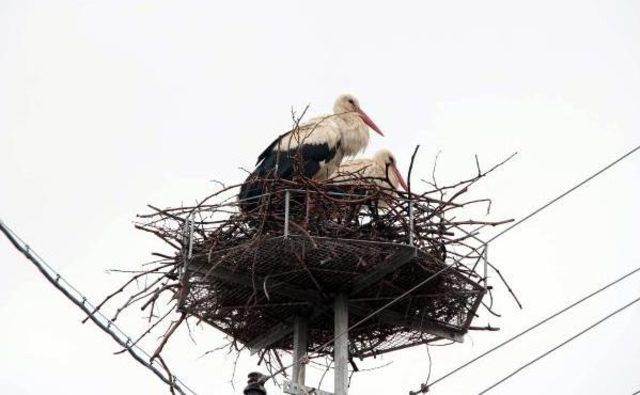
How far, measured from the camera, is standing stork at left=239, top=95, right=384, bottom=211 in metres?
10.4

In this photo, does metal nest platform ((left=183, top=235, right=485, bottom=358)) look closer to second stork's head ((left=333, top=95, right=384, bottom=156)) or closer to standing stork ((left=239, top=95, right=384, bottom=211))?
standing stork ((left=239, top=95, right=384, bottom=211))

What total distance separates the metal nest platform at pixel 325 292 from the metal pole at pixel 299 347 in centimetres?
7

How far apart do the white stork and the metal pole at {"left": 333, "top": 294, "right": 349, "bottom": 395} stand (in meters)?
1.31

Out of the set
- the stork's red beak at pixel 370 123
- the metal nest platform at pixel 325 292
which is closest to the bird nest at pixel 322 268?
the metal nest platform at pixel 325 292

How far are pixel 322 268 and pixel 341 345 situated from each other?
51 cm

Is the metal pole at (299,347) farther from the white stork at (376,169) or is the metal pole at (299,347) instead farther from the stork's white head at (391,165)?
the stork's white head at (391,165)

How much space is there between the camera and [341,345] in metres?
8.10

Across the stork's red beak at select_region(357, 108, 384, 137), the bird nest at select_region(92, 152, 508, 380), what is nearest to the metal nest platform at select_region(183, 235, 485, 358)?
the bird nest at select_region(92, 152, 508, 380)

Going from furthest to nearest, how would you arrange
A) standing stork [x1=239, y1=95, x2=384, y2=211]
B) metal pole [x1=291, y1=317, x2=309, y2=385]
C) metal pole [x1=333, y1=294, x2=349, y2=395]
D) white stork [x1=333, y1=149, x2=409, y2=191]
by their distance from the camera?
standing stork [x1=239, y1=95, x2=384, y2=211]
white stork [x1=333, y1=149, x2=409, y2=191]
metal pole [x1=291, y1=317, x2=309, y2=385]
metal pole [x1=333, y1=294, x2=349, y2=395]

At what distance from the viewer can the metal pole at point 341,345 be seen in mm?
7898

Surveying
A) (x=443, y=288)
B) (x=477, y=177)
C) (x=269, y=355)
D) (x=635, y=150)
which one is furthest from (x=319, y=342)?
(x=635, y=150)

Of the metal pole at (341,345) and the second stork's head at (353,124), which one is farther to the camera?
the second stork's head at (353,124)

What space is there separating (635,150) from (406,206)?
2.07 metres

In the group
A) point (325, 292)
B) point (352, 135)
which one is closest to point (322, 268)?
point (325, 292)
